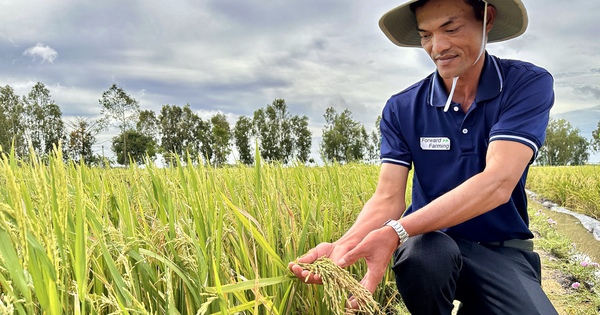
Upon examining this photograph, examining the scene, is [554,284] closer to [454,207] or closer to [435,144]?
[435,144]

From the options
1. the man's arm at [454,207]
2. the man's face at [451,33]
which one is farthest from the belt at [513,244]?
the man's face at [451,33]

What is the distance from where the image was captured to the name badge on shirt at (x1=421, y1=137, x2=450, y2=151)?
1.86 meters

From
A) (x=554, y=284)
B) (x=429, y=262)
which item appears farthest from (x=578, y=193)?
(x=429, y=262)

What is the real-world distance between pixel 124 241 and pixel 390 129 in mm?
1332

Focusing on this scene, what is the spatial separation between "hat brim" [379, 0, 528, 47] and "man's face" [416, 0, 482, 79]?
108mm

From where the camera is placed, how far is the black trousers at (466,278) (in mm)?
1577

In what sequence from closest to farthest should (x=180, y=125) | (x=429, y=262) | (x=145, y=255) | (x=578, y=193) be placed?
(x=145, y=255), (x=429, y=262), (x=578, y=193), (x=180, y=125)

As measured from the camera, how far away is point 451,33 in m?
1.69

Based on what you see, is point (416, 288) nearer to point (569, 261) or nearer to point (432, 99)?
point (432, 99)

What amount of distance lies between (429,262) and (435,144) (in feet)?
1.86

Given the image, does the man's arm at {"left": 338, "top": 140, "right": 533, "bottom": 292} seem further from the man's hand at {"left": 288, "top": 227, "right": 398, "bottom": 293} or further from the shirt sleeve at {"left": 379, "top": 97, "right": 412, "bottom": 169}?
the shirt sleeve at {"left": 379, "top": 97, "right": 412, "bottom": 169}

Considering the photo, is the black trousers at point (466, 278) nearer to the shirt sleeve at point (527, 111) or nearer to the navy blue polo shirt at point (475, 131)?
the navy blue polo shirt at point (475, 131)

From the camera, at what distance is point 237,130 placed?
1893 inches

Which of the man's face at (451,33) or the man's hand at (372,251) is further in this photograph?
the man's face at (451,33)
